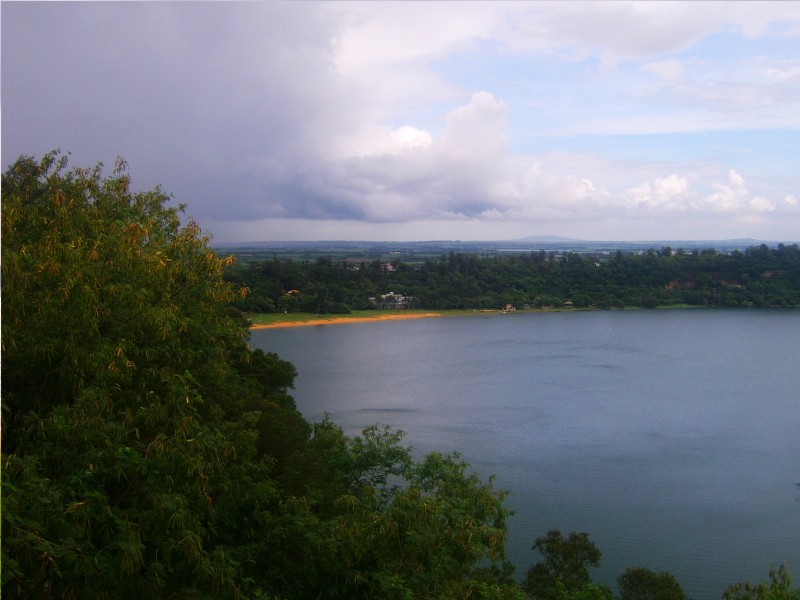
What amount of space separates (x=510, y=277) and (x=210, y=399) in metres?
43.9

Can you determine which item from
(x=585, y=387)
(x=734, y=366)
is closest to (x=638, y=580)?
(x=585, y=387)

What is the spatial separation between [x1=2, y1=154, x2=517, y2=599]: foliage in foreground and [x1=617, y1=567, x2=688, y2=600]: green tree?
2169 mm

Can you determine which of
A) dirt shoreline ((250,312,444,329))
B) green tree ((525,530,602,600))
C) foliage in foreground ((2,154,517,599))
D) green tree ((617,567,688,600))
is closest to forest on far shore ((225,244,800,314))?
dirt shoreline ((250,312,444,329))

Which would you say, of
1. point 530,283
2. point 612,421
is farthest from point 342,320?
point 612,421

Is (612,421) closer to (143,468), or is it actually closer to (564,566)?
(564,566)

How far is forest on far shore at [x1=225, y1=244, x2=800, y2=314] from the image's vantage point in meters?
40.6

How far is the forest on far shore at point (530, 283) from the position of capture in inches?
1599

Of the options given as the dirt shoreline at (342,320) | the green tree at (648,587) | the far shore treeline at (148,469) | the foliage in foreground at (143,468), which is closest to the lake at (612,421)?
the dirt shoreline at (342,320)

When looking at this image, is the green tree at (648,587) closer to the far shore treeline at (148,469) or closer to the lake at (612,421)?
the far shore treeline at (148,469)

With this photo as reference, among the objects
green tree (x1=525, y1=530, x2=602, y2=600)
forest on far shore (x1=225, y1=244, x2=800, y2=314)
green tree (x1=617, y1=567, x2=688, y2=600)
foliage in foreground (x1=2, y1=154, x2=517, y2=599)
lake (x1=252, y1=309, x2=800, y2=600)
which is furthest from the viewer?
forest on far shore (x1=225, y1=244, x2=800, y2=314)

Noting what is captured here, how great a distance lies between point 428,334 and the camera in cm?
3262

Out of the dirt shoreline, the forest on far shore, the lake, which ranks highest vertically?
the forest on far shore

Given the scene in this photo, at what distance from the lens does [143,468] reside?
303cm

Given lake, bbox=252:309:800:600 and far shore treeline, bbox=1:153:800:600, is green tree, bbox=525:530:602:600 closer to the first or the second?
far shore treeline, bbox=1:153:800:600
